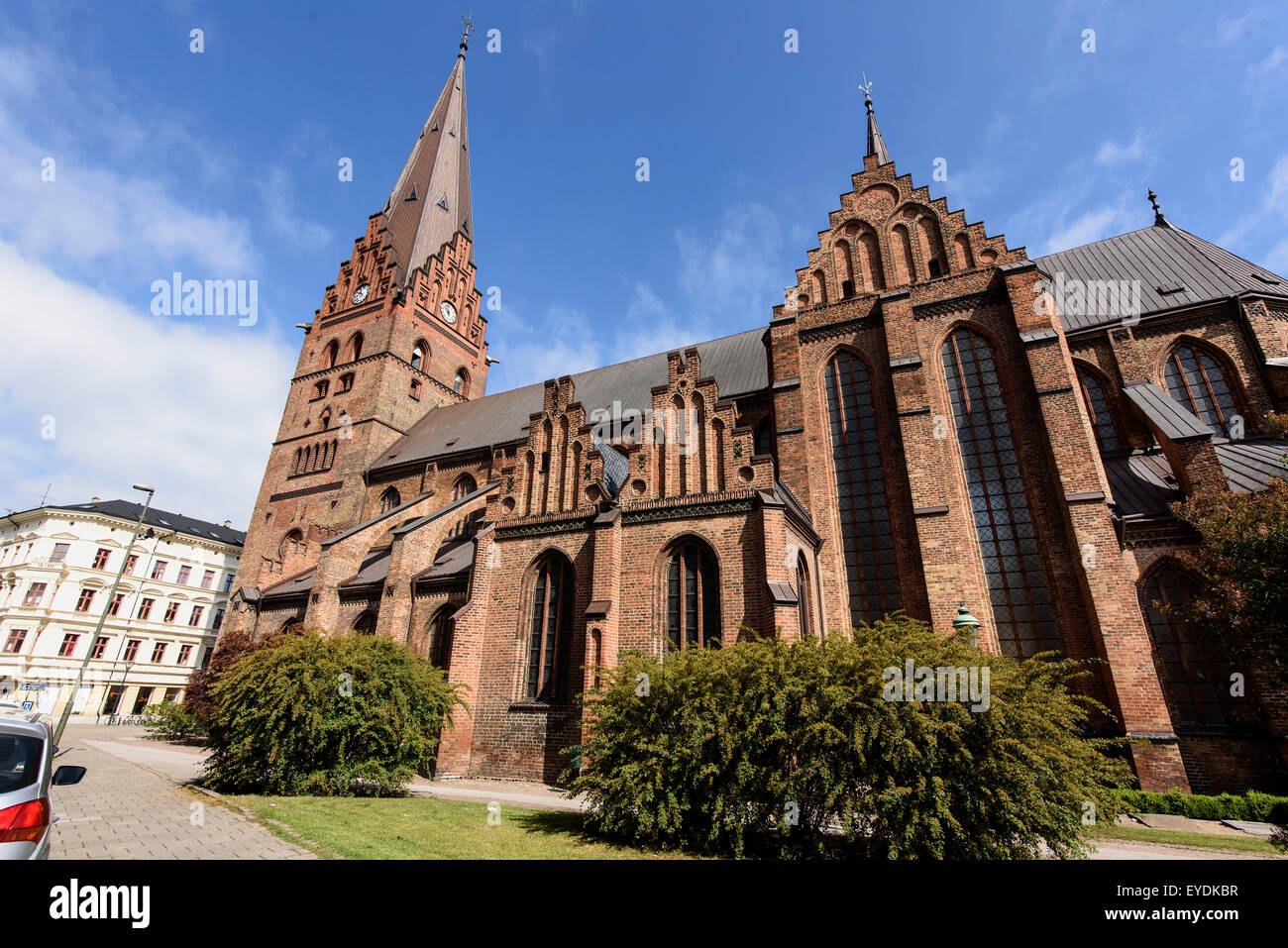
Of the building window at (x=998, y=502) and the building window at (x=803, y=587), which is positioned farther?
the building window at (x=998, y=502)

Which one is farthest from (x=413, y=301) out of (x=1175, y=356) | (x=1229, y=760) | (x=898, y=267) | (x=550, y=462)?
(x=1229, y=760)

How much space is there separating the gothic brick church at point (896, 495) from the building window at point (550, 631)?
2.3 inches

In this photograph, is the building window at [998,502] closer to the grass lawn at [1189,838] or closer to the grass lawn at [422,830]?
the grass lawn at [1189,838]

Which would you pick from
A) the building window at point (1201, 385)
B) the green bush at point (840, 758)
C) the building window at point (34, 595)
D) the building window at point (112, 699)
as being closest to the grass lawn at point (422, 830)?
the green bush at point (840, 758)

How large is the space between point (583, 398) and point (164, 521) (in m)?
37.7

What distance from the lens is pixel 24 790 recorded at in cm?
478

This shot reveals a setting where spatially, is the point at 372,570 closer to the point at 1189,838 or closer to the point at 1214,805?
the point at 1189,838

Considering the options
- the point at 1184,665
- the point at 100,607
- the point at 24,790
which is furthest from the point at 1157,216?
the point at 100,607

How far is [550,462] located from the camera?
55.1ft

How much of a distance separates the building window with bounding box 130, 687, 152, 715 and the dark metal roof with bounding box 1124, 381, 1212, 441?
52.7 m

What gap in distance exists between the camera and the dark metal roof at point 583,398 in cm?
2478

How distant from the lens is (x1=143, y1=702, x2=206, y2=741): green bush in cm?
2275

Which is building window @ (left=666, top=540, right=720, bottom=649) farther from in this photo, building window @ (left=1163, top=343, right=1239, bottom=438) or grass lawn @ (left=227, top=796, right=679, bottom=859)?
building window @ (left=1163, top=343, right=1239, bottom=438)
